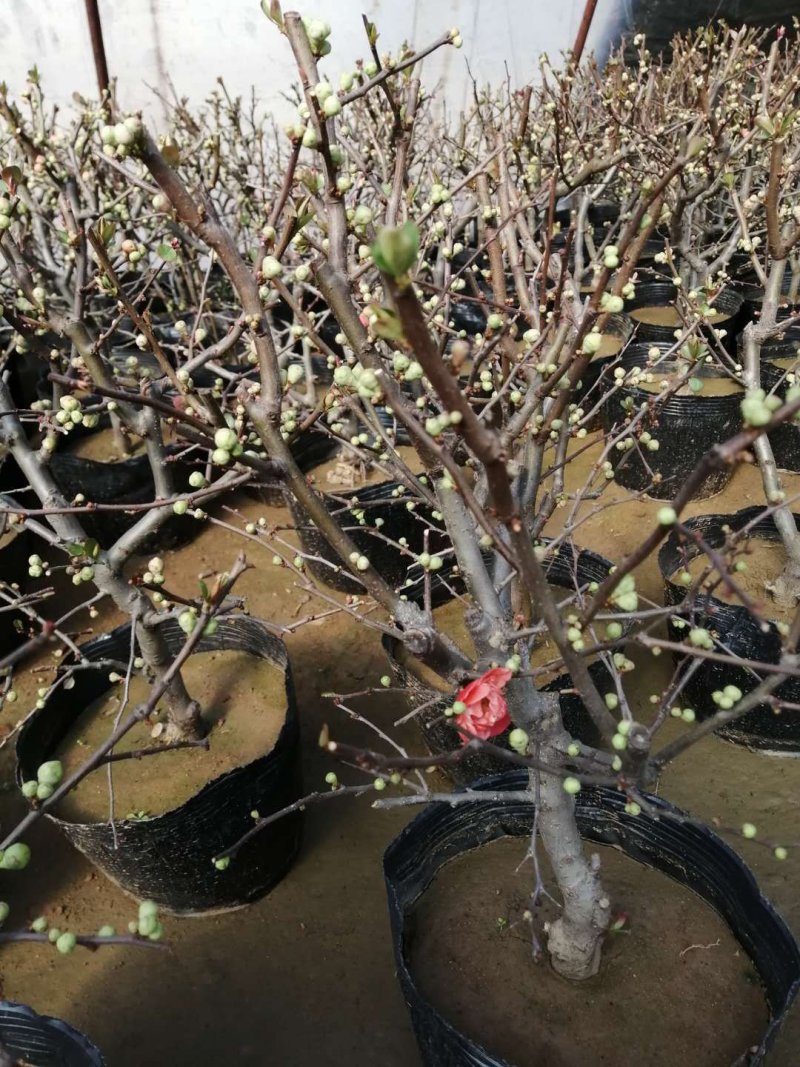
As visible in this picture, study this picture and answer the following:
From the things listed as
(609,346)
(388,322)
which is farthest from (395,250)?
(609,346)

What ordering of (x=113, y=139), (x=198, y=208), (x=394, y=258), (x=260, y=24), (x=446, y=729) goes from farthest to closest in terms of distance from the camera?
(x=260, y=24)
(x=446, y=729)
(x=198, y=208)
(x=113, y=139)
(x=394, y=258)

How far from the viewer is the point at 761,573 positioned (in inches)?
→ 123

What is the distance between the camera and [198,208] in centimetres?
122

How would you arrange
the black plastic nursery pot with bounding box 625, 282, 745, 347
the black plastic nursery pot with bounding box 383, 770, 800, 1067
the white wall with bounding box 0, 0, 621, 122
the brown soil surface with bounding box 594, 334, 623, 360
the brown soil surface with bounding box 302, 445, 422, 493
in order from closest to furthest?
the black plastic nursery pot with bounding box 383, 770, 800, 1067, the brown soil surface with bounding box 302, 445, 422, 493, the black plastic nursery pot with bounding box 625, 282, 745, 347, the brown soil surface with bounding box 594, 334, 623, 360, the white wall with bounding box 0, 0, 621, 122

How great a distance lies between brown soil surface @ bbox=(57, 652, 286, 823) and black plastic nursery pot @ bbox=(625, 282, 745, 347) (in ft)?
10.6

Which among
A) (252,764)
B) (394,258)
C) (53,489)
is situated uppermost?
(394,258)

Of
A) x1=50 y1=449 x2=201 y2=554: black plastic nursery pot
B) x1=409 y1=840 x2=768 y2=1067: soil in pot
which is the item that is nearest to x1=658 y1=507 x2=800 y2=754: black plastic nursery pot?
x1=409 y1=840 x2=768 y2=1067: soil in pot

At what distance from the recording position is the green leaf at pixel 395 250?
23.0 inches

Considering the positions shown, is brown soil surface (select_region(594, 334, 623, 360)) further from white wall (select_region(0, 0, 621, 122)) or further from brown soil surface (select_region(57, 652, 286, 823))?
brown soil surface (select_region(57, 652, 286, 823))

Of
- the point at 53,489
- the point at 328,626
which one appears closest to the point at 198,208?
the point at 53,489

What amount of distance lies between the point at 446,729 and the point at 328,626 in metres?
1.12

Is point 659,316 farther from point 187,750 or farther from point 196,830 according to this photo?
point 196,830

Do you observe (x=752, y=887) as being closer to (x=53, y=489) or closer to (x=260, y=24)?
(x=53, y=489)

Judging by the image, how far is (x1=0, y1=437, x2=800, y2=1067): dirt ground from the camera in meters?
2.12
